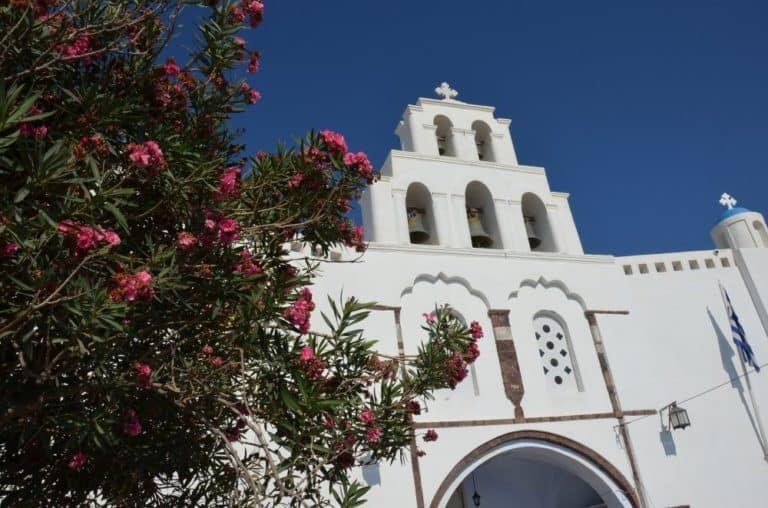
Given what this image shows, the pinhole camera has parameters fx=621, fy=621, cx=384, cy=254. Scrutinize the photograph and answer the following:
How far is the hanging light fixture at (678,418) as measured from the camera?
10.3m

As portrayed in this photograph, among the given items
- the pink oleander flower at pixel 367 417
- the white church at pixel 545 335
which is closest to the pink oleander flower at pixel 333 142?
the pink oleander flower at pixel 367 417

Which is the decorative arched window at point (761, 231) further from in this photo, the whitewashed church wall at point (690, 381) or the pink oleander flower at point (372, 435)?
the pink oleander flower at point (372, 435)

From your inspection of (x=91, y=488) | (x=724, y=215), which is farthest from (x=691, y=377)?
(x=91, y=488)

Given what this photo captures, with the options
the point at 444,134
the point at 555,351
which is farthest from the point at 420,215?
the point at 555,351

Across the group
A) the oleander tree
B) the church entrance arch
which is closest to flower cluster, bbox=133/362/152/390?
the oleander tree

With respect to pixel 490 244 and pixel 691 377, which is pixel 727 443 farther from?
pixel 490 244

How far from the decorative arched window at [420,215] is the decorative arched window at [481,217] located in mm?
824

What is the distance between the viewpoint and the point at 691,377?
1118 cm

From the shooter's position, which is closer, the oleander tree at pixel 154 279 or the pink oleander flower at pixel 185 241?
the oleander tree at pixel 154 279

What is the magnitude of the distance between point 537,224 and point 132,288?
1050 cm

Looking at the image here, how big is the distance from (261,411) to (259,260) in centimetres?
96

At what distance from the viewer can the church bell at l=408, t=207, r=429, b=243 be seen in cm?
1138

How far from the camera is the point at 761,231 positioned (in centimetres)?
1324

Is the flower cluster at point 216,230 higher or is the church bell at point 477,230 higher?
the church bell at point 477,230
